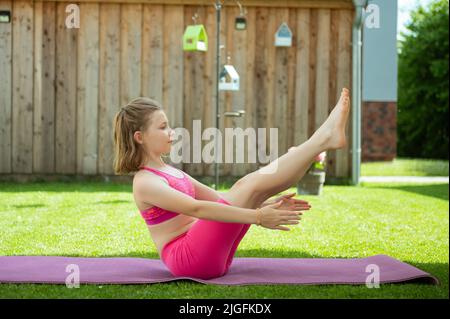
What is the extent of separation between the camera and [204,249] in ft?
10.2

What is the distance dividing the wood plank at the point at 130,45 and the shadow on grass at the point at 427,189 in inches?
113

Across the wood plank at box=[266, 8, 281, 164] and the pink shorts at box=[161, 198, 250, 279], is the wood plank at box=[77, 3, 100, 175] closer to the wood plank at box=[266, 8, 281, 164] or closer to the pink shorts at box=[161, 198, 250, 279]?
the wood plank at box=[266, 8, 281, 164]

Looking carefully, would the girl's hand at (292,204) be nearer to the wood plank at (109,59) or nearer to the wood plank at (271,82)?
the wood plank at (271,82)

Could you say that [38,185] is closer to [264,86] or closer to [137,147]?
[264,86]

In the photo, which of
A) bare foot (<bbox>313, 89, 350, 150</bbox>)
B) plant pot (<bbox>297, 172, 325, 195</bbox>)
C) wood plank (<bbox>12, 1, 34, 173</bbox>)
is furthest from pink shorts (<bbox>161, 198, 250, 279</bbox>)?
wood plank (<bbox>12, 1, 34, 173</bbox>)

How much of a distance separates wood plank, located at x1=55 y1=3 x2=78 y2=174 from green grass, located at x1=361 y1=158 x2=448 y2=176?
4219mm

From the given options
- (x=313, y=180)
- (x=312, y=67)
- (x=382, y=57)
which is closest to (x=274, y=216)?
(x=313, y=180)

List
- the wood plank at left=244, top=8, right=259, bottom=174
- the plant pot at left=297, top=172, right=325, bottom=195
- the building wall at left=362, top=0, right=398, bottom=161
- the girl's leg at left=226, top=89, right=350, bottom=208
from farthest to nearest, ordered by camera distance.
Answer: the wood plank at left=244, top=8, right=259, bottom=174 < the building wall at left=362, top=0, right=398, bottom=161 < the plant pot at left=297, top=172, right=325, bottom=195 < the girl's leg at left=226, top=89, right=350, bottom=208

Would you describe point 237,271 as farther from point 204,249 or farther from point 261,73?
point 261,73

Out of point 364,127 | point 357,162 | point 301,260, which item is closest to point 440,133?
point 364,127

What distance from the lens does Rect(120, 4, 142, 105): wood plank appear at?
27.4ft

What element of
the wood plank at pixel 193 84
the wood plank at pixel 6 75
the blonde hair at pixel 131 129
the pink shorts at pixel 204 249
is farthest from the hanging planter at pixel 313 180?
the blonde hair at pixel 131 129

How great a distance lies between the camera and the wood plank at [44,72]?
27.3ft
